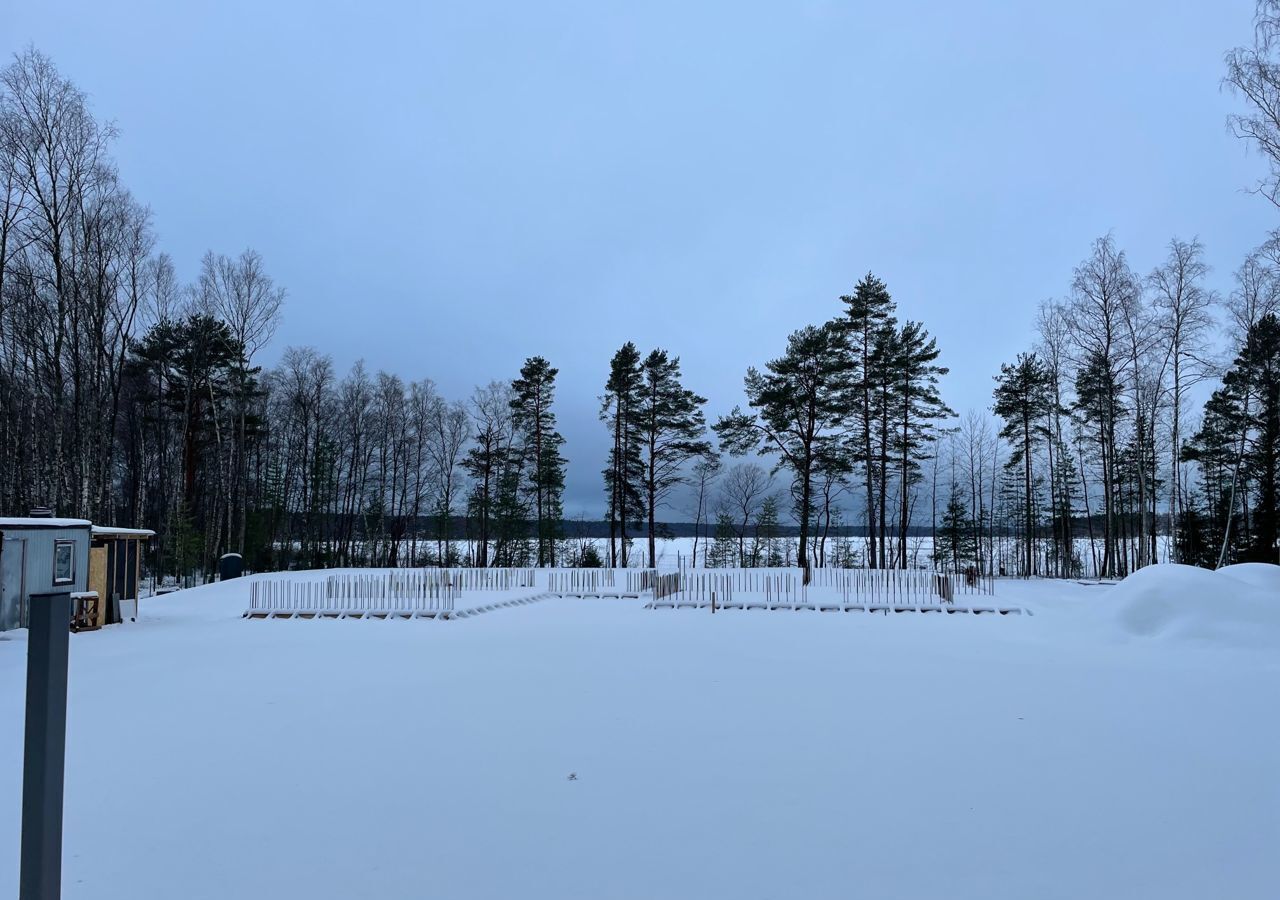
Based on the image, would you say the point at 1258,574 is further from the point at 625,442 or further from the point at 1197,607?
the point at 625,442

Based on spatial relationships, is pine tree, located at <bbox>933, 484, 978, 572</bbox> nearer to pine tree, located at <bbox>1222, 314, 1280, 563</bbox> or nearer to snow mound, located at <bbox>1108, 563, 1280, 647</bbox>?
pine tree, located at <bbox>1222, 314, 1280, 563</bbox>

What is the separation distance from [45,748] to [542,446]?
3317 cm

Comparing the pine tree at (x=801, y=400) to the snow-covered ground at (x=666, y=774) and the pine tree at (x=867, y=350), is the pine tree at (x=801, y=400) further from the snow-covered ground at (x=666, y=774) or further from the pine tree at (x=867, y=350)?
the snow-covered ground at (x=666, y=774)

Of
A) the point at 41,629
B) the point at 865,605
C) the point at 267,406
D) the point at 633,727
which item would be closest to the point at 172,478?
the point at 267,406

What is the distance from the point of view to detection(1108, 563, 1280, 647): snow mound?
10.8 meters

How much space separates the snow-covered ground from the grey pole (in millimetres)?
1489

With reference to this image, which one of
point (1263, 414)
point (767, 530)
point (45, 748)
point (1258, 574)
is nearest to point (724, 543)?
point (767, 530)

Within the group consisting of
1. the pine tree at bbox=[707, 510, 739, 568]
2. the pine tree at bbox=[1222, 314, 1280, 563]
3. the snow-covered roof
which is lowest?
the pine tree at bbox=[707, 510, 739, 568]

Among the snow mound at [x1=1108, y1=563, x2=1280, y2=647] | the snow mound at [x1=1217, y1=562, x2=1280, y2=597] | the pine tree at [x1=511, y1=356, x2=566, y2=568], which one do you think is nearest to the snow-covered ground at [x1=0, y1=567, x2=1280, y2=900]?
the snow mound at [x1=1108, y1=563, x2=1280, y2=647]

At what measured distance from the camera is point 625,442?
32.7 metres

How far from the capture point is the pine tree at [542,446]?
3403 cm

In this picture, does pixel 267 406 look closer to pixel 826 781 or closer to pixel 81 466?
pixel 81 466

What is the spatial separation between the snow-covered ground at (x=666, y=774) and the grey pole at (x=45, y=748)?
58.6 inches

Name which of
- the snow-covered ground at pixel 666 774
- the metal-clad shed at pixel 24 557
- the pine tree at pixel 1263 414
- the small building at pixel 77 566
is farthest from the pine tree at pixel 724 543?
the metal-clad shed at pixel 24 557
